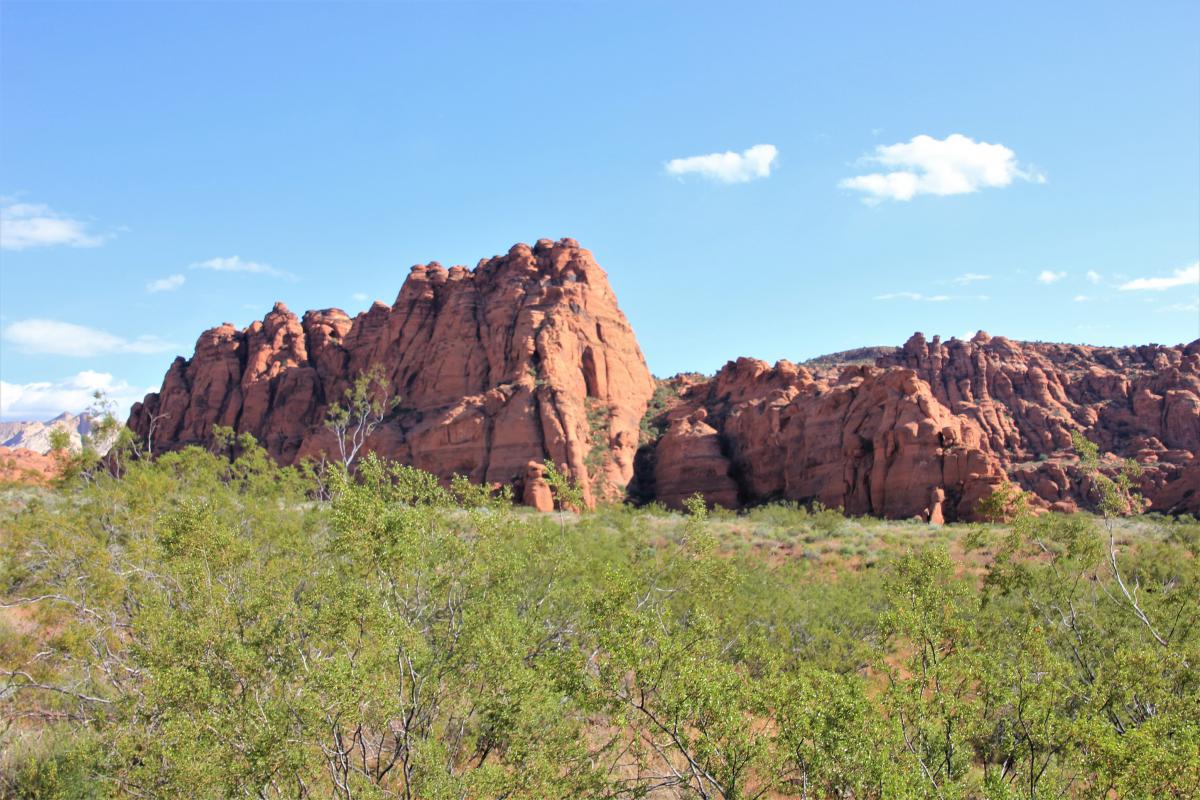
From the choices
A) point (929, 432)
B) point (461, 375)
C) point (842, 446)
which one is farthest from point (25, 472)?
point (929, 432)

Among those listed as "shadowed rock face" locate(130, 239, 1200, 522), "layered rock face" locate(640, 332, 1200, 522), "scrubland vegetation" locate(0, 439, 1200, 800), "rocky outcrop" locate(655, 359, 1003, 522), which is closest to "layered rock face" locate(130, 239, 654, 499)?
"shadowed rock face" locate(130, 239, 1200, 522)

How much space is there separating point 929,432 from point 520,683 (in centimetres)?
4271

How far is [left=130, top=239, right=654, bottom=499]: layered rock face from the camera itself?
56.8 m

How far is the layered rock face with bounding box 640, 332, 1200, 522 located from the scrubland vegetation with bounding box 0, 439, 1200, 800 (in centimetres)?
3007

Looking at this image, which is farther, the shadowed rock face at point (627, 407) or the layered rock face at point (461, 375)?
the layered rock face at point (461, 375)

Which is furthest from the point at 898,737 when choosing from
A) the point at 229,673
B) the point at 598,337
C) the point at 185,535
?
the point at 598,337

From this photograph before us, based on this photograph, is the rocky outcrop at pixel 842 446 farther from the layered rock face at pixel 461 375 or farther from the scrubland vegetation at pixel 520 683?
the scrubland vegetation at pixel 520 683

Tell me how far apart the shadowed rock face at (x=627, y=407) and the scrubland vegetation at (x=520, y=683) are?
33.2m

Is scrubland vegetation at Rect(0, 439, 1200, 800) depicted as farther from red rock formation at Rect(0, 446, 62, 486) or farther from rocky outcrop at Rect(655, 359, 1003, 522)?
rocky outcrop at Rect(655, 359, 1003, 522)

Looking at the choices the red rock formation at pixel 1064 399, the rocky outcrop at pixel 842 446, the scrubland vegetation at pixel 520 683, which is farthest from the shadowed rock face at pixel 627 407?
the scrubland vegetation at pixel 520 683

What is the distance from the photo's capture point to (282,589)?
11.9 meters

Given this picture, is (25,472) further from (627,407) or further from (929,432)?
(929,432)

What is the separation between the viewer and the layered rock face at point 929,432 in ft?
153

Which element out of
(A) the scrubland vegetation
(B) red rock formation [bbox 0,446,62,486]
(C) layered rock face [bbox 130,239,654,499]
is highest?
(C) layered rock face [bbox 130,239,654,499]
